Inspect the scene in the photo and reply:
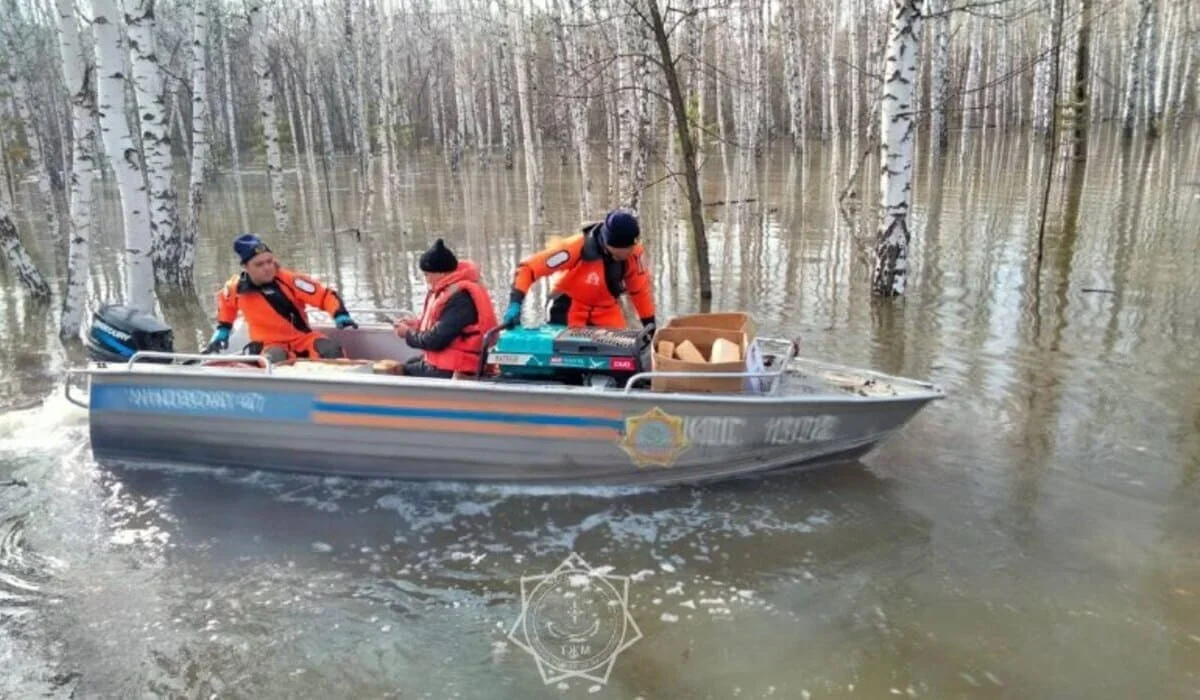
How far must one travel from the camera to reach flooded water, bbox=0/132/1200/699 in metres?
3.46

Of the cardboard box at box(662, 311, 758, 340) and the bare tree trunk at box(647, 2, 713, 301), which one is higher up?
the bare tree trunk at box(647, 2, 713, 301)

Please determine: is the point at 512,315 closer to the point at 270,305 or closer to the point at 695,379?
the point at 695,379

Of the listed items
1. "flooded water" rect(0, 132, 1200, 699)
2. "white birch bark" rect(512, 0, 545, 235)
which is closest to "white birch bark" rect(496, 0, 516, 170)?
"white birch bark" rect(512, 0, 545, 235)

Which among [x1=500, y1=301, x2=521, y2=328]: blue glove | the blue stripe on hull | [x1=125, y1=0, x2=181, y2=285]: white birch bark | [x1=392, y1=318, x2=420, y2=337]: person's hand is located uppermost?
[x1=125, y1=0, x2=181, y2=285]: white birch bark

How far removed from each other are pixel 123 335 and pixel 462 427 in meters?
2.70

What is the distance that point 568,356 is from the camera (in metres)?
5.07

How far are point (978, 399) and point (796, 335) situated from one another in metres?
2.09

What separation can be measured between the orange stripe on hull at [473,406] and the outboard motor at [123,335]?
1637 mm

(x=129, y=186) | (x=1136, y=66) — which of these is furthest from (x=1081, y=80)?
(x=129, y=186)

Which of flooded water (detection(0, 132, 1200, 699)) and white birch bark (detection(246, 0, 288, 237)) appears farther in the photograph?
white birch bark (detection(246, 0, 288, 237))

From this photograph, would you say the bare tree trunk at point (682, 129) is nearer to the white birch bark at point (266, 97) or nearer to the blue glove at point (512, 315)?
the blue glove at point (512, 315)

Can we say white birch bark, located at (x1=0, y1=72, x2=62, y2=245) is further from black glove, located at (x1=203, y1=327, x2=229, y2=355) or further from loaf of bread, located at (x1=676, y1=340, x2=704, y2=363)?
loaf of bread, located at (x1=676, y1=340, x2=704, y2=363)

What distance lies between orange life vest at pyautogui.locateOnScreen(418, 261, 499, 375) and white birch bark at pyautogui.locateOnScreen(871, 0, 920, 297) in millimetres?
5367

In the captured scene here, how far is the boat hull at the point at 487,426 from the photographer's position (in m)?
4.85
